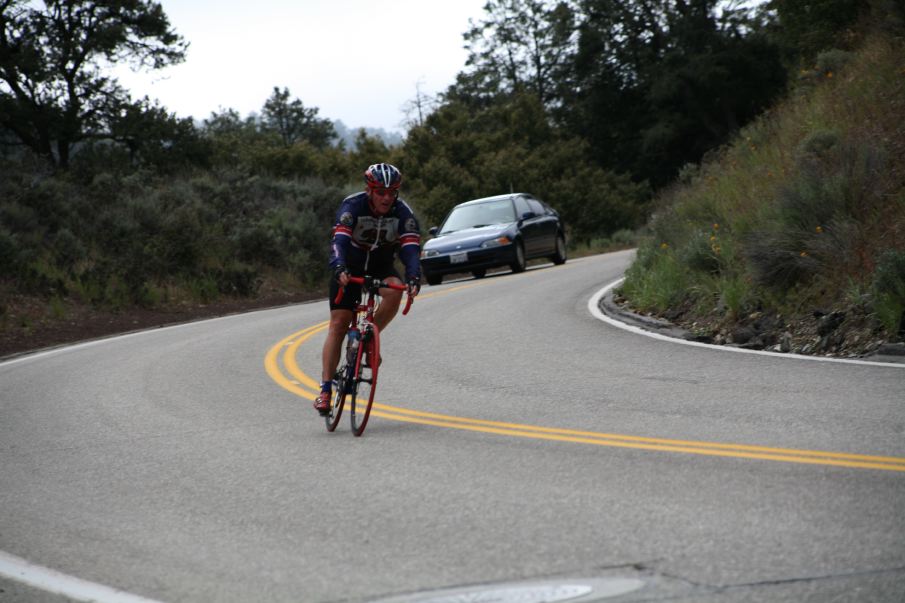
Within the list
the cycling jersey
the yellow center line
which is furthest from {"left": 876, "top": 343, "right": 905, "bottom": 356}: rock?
the cycling jersey

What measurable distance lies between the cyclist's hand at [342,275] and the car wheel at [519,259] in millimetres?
15398

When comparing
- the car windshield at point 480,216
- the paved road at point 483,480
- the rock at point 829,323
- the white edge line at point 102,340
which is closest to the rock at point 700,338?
the paved road at point 483,480

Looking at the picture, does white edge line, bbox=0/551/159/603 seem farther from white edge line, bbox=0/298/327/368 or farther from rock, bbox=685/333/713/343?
white edge line, bbox=0/298/327/368

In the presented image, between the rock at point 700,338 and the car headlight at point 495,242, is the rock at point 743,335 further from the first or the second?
the car headlight at point 495,242

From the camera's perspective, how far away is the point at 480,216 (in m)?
24.3

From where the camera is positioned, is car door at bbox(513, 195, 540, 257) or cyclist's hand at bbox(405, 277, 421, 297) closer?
cyclist's hand at bbox(405, 277, 421, 297)

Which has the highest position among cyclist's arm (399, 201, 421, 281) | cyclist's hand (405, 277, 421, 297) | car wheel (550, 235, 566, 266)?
cyclist's arm (399, 201, 421, 281)

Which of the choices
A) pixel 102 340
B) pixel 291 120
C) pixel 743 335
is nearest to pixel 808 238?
pixel 743 335

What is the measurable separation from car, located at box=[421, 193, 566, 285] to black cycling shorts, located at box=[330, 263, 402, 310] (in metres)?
12.9

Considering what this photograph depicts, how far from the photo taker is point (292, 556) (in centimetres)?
498

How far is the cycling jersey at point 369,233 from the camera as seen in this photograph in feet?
26.8

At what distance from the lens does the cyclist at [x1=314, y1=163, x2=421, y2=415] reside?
808cm

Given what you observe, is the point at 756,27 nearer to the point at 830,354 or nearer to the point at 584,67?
the point at 584,67

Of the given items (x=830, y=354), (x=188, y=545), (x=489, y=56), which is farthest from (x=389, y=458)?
(x=489, y=56)
